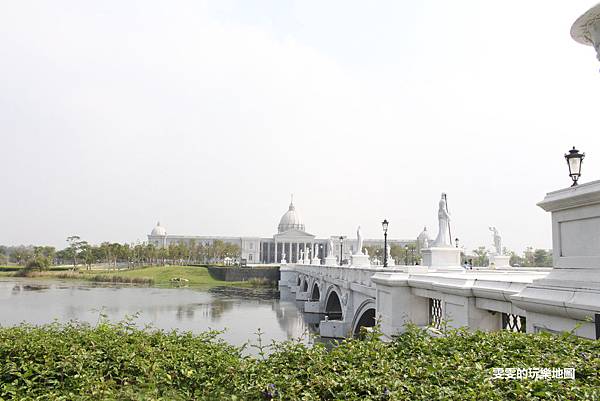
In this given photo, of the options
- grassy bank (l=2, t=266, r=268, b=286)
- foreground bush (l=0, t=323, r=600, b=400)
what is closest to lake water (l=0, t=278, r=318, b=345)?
grassy bank (l=2, t=266, r=268, b=286)

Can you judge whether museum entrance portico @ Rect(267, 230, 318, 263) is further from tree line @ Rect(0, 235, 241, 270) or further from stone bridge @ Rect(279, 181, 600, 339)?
stone bridge @ Rect(279, 181, 600, 339)

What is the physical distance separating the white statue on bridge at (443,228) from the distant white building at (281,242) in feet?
392

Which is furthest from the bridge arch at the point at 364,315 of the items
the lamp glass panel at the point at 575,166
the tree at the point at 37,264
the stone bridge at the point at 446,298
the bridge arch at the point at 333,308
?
the tree at the point at 37,264

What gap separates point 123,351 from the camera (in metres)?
6.95

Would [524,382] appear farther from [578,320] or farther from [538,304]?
[538,304]

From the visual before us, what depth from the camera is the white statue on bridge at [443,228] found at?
18.9 metres

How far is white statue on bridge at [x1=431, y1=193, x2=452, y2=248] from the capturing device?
744 inches

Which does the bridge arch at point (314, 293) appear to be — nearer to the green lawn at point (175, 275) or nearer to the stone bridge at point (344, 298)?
the stone bridge at point (344, 298)

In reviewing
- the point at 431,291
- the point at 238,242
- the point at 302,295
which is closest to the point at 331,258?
the point at 302,295

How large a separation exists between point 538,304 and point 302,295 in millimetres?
58495

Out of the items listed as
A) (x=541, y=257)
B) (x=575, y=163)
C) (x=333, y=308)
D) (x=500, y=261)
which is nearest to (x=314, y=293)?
(x=333, y=308)

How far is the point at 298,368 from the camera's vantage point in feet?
16.3

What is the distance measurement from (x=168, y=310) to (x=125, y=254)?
6950 cm

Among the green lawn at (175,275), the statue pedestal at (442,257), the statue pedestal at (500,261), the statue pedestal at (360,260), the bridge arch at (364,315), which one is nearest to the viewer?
the statue pedestal at (442,257)
